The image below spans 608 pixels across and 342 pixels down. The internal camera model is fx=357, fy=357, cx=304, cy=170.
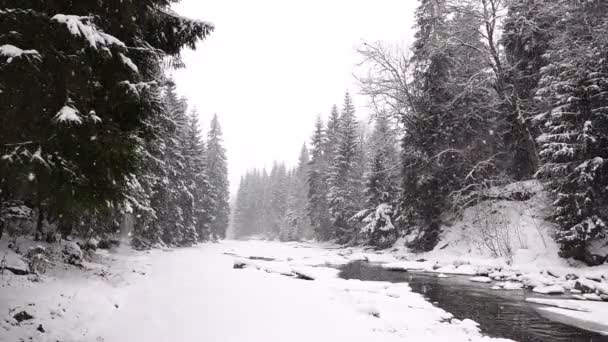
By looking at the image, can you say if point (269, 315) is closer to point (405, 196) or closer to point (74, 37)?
point (74, 37)

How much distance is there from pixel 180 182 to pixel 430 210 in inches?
805

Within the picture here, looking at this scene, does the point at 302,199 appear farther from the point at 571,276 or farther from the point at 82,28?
the point at 82,28

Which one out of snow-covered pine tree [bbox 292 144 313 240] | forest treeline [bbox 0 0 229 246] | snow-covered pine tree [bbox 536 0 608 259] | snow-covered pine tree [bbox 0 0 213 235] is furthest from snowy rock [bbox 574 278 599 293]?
snow-covered pine tree [bbox 292 144 313 240]

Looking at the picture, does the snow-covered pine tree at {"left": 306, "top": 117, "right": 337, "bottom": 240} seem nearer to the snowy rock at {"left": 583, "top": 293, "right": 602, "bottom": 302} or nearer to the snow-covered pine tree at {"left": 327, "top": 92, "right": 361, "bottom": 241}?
the snow-covered pine tree at {"left": 327, "top": 92, "right": 361, "bottom": 241}

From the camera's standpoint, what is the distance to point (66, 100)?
4.21 m

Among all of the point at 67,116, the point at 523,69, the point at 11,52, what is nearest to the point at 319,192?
the point at 523,69

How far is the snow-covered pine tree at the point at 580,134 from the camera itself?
14344 millimetres

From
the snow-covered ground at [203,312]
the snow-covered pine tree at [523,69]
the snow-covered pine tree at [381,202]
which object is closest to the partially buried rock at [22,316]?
the snow-covered ground at [203,312]

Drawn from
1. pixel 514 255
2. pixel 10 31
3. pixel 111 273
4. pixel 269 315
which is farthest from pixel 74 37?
pixel 514 255

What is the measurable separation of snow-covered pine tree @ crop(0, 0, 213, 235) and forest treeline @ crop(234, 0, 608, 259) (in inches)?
646

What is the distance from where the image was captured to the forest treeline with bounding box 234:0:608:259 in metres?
14.7

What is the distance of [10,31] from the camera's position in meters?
3.78

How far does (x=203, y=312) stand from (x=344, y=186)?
33.1 meters

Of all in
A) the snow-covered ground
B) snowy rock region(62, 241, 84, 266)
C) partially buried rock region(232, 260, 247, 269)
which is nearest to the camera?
the snow-covered ground
